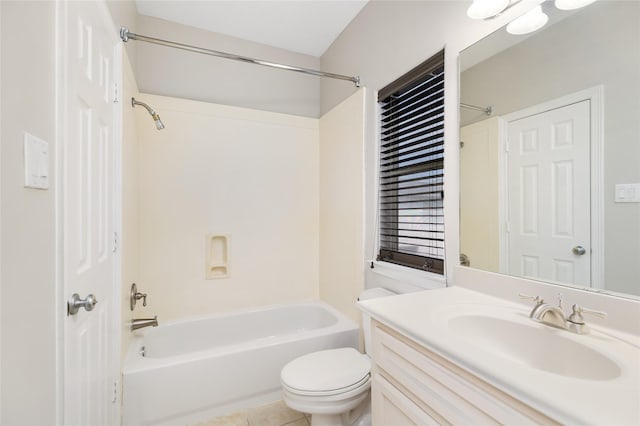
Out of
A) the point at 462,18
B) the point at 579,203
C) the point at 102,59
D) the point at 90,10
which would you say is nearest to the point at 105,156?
the point at 102,59

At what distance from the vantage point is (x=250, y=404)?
174 cm

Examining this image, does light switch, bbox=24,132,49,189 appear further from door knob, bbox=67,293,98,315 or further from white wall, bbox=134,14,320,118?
white wall, bbox=134,14,320,118

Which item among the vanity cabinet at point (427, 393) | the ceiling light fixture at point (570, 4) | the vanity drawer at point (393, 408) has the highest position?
the ceiling light fixture at point (570, 4)

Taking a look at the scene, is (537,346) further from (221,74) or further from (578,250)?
(221,74)

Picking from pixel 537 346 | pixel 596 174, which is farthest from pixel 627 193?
pixel 537 346

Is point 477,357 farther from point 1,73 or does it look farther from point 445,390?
point 1,73

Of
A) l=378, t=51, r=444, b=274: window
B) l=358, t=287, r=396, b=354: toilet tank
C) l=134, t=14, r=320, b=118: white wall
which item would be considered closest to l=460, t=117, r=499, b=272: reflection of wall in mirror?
l=378, t=51, r=444, b=274: window

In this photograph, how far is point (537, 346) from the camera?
2.83ft

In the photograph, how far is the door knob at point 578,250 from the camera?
0.91 meters

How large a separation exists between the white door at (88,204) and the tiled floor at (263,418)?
1.94ft

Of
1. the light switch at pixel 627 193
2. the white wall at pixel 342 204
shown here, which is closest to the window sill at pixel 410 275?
the white wall at pixel 342 204

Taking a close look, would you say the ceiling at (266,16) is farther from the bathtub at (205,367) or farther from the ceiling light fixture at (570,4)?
the bathtub at (205,367)

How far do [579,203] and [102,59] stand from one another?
1890 millimetres

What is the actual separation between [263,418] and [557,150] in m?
2.00
